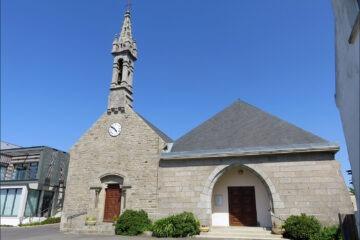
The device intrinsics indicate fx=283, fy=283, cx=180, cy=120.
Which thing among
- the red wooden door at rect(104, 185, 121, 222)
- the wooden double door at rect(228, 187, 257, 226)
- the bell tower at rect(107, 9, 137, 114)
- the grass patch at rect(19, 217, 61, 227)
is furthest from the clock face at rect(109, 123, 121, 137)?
the grass patch at rect(19, 217, 61, 227)

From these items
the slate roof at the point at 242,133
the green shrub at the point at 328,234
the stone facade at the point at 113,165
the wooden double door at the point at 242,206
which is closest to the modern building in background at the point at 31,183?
the stone facade at the point at 113,165

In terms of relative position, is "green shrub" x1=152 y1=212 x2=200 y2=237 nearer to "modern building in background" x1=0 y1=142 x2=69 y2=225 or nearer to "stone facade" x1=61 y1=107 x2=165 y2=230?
"stone facade" x1=61 y1=107 x2=165 y2=230

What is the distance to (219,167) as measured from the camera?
1474cm

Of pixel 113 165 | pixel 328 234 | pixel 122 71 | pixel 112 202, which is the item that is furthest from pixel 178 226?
pixel 122 71

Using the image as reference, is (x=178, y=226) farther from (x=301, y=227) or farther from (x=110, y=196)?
(x=110, y=196)

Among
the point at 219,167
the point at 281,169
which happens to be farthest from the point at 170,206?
the point at 281,169

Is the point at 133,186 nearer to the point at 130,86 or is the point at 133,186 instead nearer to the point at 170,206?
the point at 170,206

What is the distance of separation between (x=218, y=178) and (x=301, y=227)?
15.1 ft

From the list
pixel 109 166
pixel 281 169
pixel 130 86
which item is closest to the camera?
pixel 281 169

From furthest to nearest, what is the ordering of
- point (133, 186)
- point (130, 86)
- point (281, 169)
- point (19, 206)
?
point (19, 206), point (130, 86), point (133, 186), point (281, 169)

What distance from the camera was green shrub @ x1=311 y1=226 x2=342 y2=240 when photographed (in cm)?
1103

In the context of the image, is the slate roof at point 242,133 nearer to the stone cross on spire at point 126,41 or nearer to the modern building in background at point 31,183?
the stone cross on spire at point 126,41

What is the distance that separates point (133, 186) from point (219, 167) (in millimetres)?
5121

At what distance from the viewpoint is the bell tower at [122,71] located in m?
18.7
